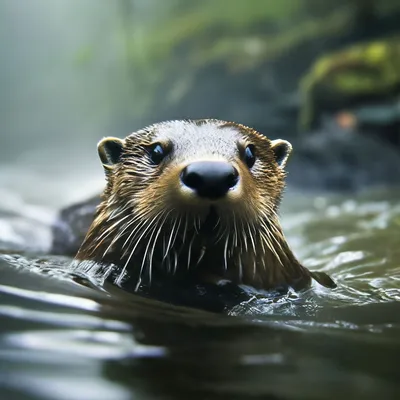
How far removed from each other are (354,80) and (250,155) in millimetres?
7715

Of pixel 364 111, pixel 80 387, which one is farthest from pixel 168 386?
pixel 364 111

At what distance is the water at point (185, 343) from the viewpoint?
137 centimetres

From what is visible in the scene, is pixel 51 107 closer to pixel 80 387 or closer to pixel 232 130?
pixel 232 130

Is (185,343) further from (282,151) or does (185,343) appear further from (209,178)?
(282,151)

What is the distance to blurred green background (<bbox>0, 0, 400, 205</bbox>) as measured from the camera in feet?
32.0

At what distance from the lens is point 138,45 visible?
17250mm

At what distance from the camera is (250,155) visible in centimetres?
274

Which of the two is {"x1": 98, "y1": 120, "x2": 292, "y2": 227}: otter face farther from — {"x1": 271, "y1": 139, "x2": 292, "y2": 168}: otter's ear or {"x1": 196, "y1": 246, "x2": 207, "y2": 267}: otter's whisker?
{"x1": 196, "y1": 246, "x2": 207, "y2": 267}: otter's whisker

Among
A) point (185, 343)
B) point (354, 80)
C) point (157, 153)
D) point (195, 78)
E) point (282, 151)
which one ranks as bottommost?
point (185, 343)

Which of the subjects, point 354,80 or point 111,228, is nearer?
point 111,228

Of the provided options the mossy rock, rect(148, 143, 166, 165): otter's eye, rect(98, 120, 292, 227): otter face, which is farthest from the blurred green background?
rect(148, 143, 166, 165): otter's eye

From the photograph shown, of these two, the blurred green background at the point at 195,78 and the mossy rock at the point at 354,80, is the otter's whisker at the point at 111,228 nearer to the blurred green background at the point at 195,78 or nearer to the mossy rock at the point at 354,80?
the blurred green background at the point at 195,78

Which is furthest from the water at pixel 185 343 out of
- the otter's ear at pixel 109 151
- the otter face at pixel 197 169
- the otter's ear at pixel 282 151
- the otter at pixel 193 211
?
the otter's ear at pixel 282 151

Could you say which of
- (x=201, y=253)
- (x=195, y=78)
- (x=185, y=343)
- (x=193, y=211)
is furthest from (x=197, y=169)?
(x=195, y=78)
